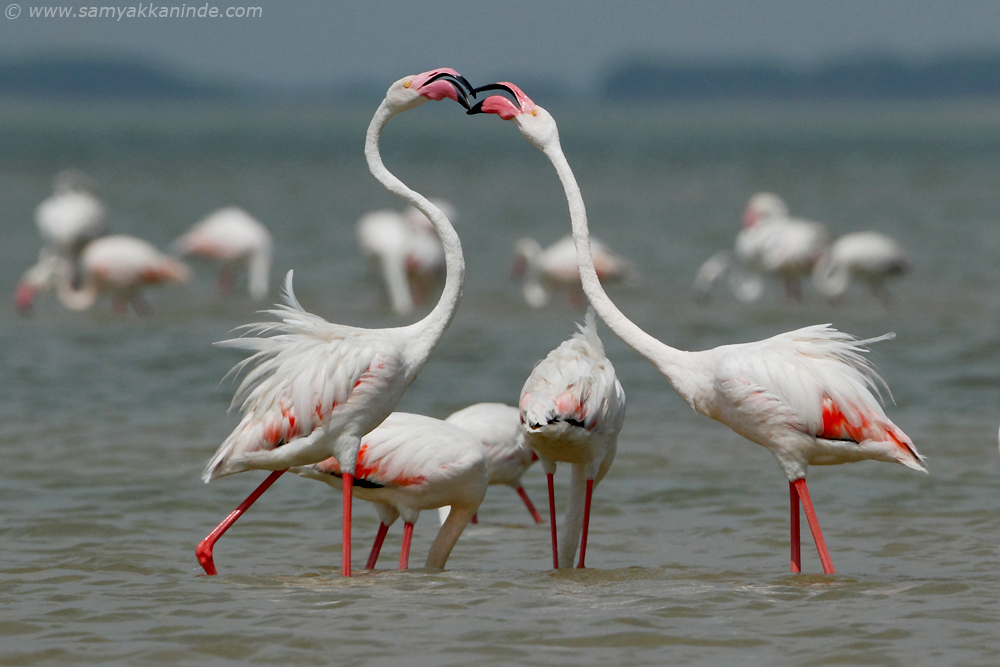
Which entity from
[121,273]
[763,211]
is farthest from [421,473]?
[763,211]

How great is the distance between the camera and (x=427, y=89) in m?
5.73

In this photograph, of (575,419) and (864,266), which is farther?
(864,266)

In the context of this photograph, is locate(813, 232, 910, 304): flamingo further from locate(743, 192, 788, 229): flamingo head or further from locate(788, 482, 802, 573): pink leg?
locate(788, 482, 802, 573): pink leg

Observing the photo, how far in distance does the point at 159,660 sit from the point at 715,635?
71.2 inches

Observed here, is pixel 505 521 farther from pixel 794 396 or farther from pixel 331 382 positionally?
pixel 794 396

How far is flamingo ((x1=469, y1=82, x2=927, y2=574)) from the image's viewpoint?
5.41 metres

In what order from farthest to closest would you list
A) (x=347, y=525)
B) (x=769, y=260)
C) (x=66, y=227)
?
(x=769, y=260)
(x=66, y=227)
(x=347, y=525)

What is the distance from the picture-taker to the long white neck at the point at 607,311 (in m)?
5.62

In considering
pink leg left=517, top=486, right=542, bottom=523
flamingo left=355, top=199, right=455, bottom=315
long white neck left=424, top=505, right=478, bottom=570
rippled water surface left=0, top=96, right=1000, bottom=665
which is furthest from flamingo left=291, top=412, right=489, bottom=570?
flamingo left=355, top=199, right=455, bottom=315

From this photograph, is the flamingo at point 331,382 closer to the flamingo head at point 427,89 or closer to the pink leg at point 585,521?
the flamingo head at point 427,89

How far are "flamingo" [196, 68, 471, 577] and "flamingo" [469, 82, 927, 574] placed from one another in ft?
1.67

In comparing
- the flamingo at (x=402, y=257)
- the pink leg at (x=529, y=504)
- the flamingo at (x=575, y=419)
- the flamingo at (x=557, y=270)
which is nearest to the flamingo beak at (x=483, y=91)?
the flamingo at (x=575, y=419)

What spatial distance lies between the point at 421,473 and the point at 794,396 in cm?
152

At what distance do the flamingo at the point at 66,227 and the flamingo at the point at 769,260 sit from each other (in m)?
6.51
